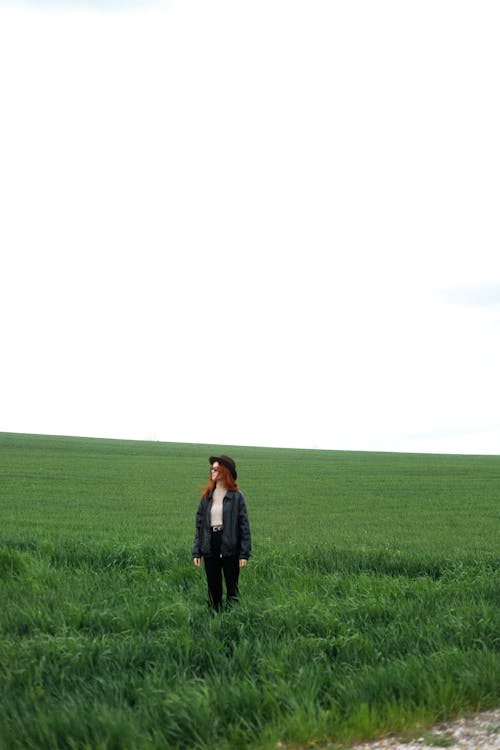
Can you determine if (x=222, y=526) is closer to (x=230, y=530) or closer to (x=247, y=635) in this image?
(x=230, y=530)

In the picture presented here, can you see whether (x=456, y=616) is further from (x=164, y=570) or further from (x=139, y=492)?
(x=139, y=492)

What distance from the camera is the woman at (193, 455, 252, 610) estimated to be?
1123cm

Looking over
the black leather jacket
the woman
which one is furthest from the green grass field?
the black leather jacket

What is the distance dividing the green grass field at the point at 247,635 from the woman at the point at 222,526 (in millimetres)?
657

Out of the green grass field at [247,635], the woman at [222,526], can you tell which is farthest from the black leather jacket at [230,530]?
the green grass field at [247,635]

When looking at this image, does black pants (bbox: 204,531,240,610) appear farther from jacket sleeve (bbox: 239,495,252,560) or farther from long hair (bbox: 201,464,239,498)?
long hair (bbox: 201,464,239,498)

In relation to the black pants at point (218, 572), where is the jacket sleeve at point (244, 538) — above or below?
above

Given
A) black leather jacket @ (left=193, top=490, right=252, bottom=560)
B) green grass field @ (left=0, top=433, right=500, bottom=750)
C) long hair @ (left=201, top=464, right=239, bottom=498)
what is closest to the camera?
green grass field @ (left=0, top=433, right=500, bottom=750)

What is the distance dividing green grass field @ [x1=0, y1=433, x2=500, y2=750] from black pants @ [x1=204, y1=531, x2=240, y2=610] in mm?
264

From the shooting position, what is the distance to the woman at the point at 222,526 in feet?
36.9

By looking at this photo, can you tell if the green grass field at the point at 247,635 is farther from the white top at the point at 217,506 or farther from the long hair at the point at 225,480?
the long hair at the point at 225,480

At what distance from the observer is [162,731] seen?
282 inches

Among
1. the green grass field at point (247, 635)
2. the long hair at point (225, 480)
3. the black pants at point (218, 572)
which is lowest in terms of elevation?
the green grass field at point (247, 635)

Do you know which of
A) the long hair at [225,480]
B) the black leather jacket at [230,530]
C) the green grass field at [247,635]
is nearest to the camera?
the green grass field at [247,635]
